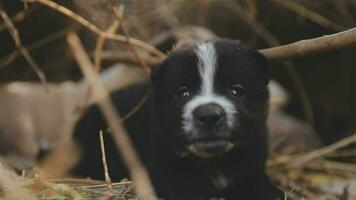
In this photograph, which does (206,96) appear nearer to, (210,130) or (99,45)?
(210,130)

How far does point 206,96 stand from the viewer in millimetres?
4355

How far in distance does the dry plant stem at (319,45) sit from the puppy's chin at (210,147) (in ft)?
2.08

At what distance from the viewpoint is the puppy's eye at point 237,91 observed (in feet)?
14.6

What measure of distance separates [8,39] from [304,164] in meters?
2.85

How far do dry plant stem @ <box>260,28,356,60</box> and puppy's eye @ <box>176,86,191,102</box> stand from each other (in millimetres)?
589

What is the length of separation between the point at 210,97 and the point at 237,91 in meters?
0.22

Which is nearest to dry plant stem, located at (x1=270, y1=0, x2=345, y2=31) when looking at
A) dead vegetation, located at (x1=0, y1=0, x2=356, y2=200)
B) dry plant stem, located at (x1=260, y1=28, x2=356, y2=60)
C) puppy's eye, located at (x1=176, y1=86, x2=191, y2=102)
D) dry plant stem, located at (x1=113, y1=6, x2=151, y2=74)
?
dead vegetation, located at (x1=0, y1=0, x2=356, y2=200)

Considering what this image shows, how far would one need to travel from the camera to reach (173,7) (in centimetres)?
728

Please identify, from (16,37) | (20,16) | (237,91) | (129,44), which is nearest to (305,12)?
(129,44)

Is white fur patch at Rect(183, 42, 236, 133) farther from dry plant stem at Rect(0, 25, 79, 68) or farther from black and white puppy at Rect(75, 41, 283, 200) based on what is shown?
dry plant stem at Rect(0, 25, 79, 68)

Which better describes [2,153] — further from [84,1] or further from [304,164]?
[304,164]

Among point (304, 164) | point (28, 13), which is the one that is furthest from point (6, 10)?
point (304, 164)

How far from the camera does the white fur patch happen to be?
4.30m

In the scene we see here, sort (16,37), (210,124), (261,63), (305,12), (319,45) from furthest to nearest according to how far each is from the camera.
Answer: (305,12), (16,37), (261,63), (210,124), (319,45)
